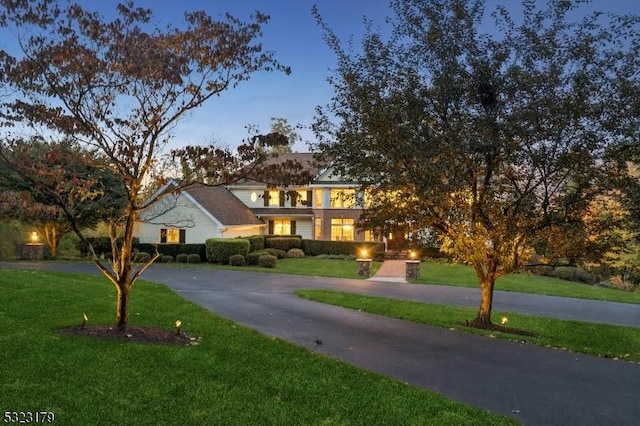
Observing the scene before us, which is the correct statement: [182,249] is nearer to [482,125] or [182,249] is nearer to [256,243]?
[256,243]

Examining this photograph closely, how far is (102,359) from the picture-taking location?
25.3 feet

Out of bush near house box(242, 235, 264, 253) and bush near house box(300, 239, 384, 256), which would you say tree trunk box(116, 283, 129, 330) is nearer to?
bush near house box(242, 235, 264, 253)

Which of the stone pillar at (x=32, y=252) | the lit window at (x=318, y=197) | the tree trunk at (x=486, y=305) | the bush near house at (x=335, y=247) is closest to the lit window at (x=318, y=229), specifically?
the lit window at (x=318, y=197)

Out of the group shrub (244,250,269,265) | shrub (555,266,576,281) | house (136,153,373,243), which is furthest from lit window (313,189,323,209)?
shrub (555,266,576,281)

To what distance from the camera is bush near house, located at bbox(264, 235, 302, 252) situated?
39094 mm

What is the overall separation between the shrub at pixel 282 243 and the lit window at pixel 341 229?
371cm

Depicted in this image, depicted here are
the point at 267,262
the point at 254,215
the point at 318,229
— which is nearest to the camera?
the point at 267,262

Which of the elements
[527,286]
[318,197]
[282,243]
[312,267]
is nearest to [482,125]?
[527,286]

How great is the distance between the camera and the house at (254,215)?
36.8 m

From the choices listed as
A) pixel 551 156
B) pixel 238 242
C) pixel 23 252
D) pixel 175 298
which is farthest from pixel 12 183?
pixel 551 156

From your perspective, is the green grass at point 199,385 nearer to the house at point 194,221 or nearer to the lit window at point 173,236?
the house at point 194,221

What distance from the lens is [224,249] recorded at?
32125mm

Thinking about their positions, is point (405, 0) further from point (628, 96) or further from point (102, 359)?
point (102, 359)

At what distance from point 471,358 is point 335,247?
30610 millimetres
